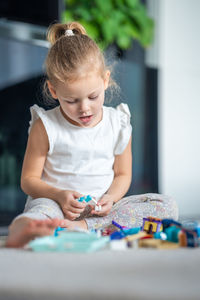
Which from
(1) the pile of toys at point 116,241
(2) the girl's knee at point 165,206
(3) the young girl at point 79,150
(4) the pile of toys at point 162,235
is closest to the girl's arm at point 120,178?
(3) the young girl at point 79,150

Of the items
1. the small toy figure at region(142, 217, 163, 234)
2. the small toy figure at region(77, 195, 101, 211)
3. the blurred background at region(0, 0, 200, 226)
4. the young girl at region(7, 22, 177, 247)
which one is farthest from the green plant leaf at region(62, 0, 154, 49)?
the small toy figure at region(142, 217, 163, 234)

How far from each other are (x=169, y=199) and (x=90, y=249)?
0.48m

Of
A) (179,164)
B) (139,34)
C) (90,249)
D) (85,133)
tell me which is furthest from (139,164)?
(90,249)

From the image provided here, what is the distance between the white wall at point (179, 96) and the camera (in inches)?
103

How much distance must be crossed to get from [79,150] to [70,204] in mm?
205

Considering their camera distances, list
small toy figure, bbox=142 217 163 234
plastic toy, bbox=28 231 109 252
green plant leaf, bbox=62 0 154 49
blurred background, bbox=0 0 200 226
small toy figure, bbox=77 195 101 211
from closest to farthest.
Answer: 1. plastic toy, bbox=28 231 109 252
2. small toy figure, bbox=142 217 163 234
3. small toy figure, bbox=77 195 101 211
4. green plant leaf, bbox=62 0 154 49
5. blurred background, bbox=0 0 200 226

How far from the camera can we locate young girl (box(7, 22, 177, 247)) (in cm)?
104

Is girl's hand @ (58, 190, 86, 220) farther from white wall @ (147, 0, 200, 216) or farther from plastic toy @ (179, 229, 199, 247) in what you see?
white wall @ (147, 0, 200, 216)

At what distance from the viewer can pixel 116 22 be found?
2.55 m

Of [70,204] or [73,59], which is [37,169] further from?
[73,59]

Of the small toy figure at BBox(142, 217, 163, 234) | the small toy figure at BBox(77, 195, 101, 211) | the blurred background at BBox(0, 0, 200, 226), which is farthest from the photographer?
the blurred background at BBox(0, 0, 200, 226)

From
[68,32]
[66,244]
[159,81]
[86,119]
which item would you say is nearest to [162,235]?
[66,244]

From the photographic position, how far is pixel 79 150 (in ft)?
3.85

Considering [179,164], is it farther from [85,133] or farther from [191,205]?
[85,133]
